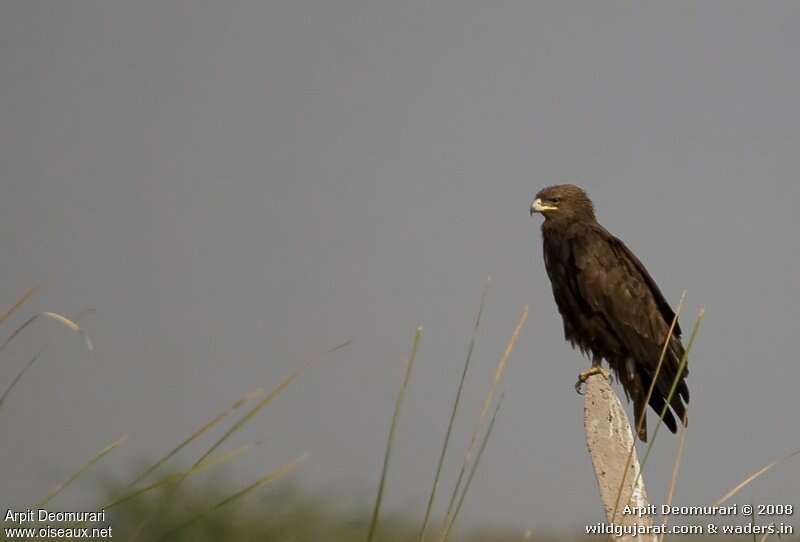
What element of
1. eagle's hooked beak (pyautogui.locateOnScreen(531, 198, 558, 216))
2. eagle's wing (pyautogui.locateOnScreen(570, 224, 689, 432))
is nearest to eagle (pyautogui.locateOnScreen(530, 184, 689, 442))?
eagle's wing (pyautogui.locateOnScreen(570, 224, 689, 432))

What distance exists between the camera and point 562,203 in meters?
7.77

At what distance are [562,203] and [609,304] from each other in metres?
1.04

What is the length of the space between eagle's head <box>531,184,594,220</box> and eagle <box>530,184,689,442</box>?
14 cm

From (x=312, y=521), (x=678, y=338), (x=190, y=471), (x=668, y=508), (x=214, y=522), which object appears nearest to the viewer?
(x=190, y=471)

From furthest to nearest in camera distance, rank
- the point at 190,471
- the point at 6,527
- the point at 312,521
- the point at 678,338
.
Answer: the point at 678,338 → the point at 312,521 → the point at 6,527 → the point at 190,471

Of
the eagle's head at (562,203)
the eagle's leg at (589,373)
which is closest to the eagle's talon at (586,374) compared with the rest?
the eagle's leg at (589,373)

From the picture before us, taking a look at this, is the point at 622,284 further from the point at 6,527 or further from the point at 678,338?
the point at 6,527

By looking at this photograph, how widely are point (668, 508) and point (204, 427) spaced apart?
1483 mm

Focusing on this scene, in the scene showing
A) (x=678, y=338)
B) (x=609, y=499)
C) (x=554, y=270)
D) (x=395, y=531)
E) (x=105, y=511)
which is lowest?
(x=105, y=511)

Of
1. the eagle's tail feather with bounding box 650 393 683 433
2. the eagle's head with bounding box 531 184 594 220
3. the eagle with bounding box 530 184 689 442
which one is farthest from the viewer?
the eagle's head with bounding box 531 184 594 220

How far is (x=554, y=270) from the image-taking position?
737cm

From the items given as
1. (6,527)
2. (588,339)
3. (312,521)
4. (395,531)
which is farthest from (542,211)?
(6,527)

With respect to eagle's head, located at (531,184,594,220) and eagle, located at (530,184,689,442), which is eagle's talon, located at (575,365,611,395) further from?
eagle's head, located at (531,184,594,220)

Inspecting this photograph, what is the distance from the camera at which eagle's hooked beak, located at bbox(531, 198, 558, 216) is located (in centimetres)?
772
